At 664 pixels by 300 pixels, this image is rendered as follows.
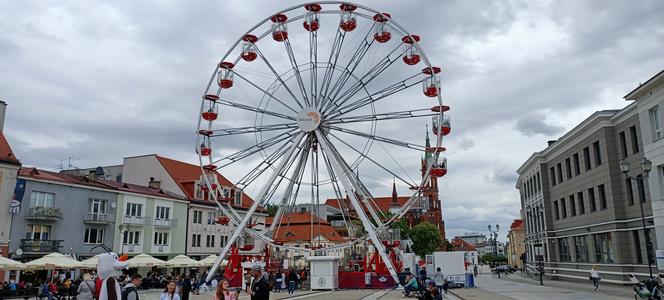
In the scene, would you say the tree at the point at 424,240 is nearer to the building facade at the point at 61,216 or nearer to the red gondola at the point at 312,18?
the building facade at the point at 61,216

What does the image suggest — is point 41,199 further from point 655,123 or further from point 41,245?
point 655,123

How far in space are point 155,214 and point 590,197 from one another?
38.1 meters

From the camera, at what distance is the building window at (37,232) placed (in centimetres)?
4009

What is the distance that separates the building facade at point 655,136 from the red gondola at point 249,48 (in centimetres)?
2308

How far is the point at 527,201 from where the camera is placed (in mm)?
60969

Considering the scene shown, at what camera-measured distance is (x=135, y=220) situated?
49375mm

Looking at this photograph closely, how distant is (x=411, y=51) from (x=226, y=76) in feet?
39.5

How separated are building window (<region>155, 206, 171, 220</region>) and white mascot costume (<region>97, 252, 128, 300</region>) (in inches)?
1852

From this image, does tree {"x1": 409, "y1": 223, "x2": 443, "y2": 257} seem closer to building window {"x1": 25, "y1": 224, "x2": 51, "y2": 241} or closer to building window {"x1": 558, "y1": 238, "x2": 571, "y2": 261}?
building window {"x1": 558, "y1": 238, "x2": 571, "y2": 261}

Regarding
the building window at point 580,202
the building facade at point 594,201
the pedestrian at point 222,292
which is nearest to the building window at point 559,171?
the building facade at point 594,201

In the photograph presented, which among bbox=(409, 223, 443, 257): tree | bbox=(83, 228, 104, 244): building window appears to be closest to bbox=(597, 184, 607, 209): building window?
bbox=(83, 228, 104, 244): building window

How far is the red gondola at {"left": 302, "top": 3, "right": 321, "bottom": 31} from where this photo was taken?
33.5 metres

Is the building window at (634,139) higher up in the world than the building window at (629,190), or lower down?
higher up

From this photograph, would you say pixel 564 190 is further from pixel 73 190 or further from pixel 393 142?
pixel 73 190
